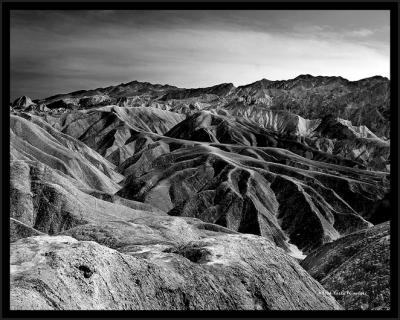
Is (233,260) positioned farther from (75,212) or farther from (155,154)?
(155,154)

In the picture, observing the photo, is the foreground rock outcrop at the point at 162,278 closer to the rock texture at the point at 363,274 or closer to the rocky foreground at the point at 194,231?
the rocky foreground at the point at 194,231

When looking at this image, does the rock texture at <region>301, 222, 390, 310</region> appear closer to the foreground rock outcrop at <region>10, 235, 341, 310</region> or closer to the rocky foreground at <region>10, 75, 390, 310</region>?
the rocky foreground at <region>10, 75, 390, 310</region>

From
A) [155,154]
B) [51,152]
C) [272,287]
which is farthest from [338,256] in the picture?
[155,154]

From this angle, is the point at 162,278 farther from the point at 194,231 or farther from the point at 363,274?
the point at 194,231

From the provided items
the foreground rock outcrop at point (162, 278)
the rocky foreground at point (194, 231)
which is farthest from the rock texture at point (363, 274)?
the foreground rock outcrop at point (162, 278)

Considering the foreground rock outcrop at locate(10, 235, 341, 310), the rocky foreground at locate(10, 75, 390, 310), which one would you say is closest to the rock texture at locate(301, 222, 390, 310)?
the rocky foreground at locate(10, 75, 390, 310)

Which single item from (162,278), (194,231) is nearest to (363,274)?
(162,278)

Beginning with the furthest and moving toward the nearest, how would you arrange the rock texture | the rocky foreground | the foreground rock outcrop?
the rock texture < the rocky foreground < the foreground rock outcrop

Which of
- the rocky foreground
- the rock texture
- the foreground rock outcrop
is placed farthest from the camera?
the rock texture
